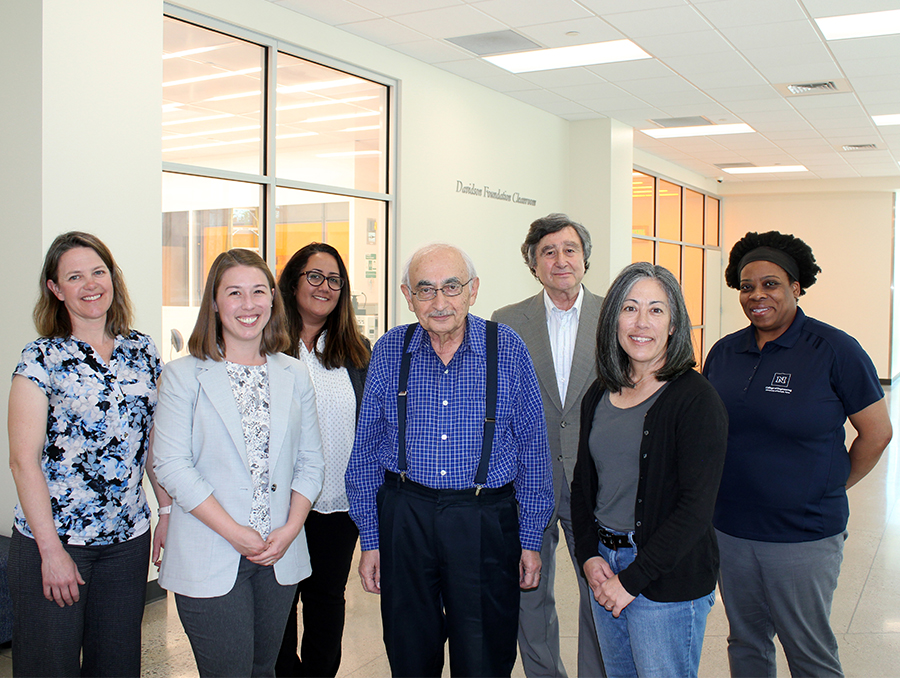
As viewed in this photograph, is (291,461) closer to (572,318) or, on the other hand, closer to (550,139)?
(572,318)

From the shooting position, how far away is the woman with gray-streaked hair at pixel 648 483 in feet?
6.78

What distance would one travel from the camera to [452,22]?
5.95 meters

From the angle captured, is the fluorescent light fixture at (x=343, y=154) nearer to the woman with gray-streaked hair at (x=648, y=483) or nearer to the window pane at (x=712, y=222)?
the woman with gray-streaked hair at (x=648, y=483)

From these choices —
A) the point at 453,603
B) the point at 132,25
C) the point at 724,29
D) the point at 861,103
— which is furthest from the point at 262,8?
the point at 861,103

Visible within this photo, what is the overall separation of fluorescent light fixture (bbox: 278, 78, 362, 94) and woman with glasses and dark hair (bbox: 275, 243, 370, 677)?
11.3 ft

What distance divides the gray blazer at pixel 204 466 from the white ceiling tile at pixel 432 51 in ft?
16.0

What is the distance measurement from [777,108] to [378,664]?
25.7 feet

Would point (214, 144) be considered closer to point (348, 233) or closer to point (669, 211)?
point (348, 233)

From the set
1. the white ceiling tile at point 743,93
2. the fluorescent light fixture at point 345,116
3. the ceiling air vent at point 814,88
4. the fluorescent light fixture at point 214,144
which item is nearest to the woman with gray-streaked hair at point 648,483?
the fluorescent light fixture at point 214,144

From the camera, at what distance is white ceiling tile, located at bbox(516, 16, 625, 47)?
595 centimetres

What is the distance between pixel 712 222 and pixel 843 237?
2667 mm

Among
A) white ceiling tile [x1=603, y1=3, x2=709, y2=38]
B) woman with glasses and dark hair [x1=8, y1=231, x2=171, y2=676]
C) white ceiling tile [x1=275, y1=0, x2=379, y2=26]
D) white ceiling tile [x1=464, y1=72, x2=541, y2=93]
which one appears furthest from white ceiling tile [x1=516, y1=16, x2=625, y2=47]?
woman with glasses and dark hair [x1=8, y1=231, x2=171, y2=676]

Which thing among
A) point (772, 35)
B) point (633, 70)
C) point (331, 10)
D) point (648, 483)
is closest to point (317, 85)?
point (331, 10)

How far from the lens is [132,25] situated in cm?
414
